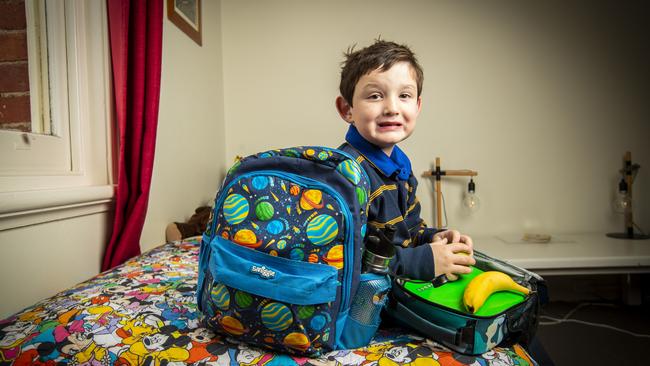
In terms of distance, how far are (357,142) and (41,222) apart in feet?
2.60

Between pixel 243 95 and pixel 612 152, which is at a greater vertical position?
pixel 243 95

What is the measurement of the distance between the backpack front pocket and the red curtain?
0.65 m

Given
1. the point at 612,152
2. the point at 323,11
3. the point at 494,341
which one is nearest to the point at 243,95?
the point at 323,11

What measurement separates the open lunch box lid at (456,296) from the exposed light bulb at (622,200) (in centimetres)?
204

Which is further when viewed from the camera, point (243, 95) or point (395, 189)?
point (243, 95)

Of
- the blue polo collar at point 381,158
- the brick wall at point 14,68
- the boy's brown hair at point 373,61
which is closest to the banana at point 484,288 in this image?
the blue polo collar at point 381,158

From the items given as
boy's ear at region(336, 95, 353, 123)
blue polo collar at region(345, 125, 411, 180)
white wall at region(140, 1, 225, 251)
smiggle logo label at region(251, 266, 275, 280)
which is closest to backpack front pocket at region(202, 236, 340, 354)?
smiggle logo label at region(251, 266, 275, 280)

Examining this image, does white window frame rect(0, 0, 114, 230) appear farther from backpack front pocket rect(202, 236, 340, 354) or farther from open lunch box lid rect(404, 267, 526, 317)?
open lunch box lid rect(404, 267, 526, 317)

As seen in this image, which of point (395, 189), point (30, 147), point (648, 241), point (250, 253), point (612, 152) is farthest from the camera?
point (612, 152)

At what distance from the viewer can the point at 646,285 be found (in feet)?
6.75

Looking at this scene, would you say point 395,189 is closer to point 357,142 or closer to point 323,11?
point 357,142

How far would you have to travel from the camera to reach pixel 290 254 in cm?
62

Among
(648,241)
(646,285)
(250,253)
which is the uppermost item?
(250,253)

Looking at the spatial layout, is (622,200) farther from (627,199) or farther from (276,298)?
(276,298)
